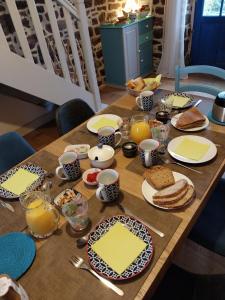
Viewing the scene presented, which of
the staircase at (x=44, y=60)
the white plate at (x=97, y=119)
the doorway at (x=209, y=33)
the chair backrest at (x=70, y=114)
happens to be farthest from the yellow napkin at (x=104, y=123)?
the doorway at (x=209, y=33)

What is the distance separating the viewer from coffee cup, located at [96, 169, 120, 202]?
0.86m

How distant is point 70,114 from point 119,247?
1.05 meters

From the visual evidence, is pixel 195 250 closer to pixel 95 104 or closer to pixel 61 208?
pixel 61 208

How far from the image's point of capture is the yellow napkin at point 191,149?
1.04 metres

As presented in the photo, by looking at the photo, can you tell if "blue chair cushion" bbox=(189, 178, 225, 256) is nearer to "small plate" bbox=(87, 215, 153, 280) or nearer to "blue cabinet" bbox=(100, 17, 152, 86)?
"small plate" bbox=(87, 215, 153, 280)

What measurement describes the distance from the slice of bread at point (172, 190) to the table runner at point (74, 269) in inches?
2.1

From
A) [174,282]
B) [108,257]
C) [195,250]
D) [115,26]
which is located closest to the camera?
[108,257]

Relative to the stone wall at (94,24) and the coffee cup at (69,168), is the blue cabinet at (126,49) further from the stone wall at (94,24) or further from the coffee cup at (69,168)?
the coffee cup at (69,168)

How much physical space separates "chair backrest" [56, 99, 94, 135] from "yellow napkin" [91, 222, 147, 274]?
90 centimetres

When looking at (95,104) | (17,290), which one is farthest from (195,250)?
(95,104)

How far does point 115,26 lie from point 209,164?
2.85 m

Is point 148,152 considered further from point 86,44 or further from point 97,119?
point 86,44

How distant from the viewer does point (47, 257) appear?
2.48 feet

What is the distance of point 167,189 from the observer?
89 cm
